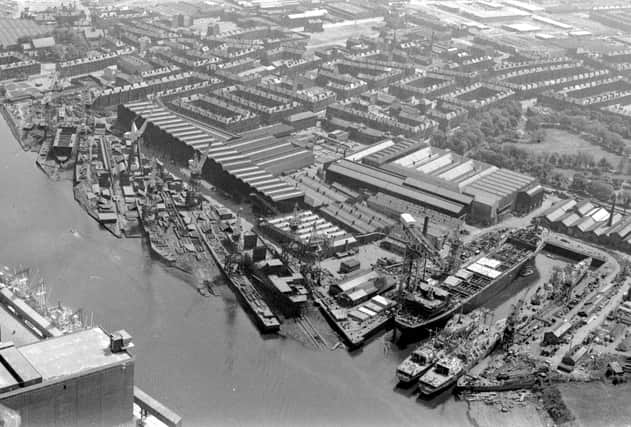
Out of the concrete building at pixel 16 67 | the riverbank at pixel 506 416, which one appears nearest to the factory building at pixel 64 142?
the concrete building at pixel 16 67

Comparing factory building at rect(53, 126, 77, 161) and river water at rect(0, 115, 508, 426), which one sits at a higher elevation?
factory building at rect(53, 126, 77, 161)

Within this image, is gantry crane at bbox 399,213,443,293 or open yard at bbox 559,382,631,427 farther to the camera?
gantry crane at bbox 399,213,443,293

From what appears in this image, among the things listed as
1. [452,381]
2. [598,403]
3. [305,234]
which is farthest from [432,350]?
[305,234]

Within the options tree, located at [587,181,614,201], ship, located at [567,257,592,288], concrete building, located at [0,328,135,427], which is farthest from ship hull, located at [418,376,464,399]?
tree, located at [587,181,614,201]

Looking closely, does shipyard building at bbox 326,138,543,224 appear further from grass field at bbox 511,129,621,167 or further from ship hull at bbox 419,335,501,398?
ship hull at bbox 419,335,501,398

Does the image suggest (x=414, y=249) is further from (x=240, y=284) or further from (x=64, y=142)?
(x=64, y=142)

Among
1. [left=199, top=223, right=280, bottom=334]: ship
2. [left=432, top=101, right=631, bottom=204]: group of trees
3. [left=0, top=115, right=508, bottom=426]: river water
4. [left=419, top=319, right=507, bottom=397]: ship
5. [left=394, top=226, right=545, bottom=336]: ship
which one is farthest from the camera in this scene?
[left=432, top=101, right=631, bottom=204]: group of trees
